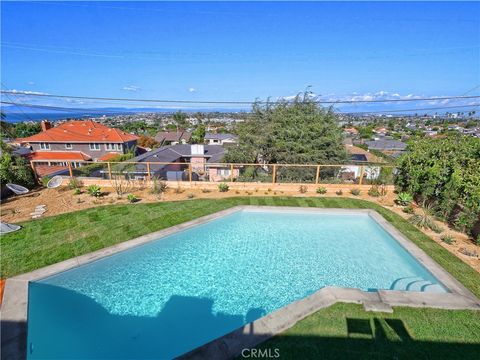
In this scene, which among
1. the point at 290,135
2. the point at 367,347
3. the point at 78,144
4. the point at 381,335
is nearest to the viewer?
the point at 367,347

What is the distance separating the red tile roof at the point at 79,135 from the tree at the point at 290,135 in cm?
2314

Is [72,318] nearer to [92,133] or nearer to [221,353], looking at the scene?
[221,353]

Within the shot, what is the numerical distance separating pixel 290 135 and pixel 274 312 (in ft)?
36.2

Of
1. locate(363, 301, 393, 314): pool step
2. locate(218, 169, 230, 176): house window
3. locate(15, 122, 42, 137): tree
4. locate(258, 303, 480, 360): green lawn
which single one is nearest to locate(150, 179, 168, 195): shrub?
locate(218, 169, 230, 176): house window

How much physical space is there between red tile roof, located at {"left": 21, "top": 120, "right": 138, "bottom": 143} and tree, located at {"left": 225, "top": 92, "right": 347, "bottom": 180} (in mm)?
23141

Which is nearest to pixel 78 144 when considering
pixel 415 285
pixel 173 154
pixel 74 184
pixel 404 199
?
pixel 173 154

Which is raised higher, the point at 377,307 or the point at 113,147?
the point at 377,307

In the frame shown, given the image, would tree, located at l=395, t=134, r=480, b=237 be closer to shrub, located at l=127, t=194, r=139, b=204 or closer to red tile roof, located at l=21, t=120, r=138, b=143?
shrub, located at l=127, t=194, r=139, b=204

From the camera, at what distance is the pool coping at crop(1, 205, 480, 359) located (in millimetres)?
3959

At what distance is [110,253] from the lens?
690 centimetres

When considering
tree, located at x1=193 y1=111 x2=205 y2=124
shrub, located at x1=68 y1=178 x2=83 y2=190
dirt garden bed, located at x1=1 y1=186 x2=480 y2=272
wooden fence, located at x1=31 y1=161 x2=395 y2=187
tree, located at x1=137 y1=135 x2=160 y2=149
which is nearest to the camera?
dirt garden bed, located at x1=1 y1=186 x2=480 y2=272

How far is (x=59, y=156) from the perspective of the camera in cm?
3108

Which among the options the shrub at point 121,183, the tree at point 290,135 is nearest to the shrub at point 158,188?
the shrub at point 121,183

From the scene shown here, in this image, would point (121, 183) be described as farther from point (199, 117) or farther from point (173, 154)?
point (199, 117)
